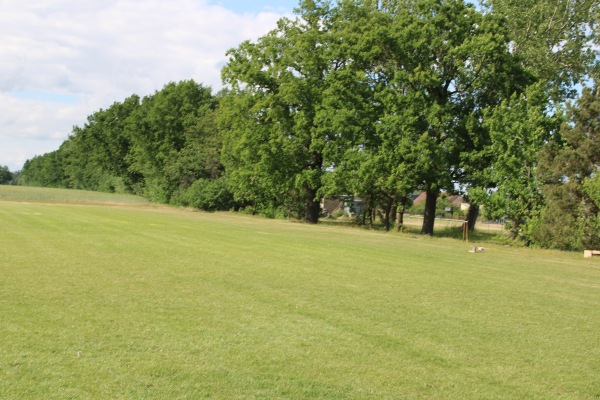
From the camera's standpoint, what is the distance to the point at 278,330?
28.2 feet

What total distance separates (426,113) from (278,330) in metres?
31.7

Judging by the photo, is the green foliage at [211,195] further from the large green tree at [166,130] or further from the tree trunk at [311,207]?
the tree trunk at [311,207]

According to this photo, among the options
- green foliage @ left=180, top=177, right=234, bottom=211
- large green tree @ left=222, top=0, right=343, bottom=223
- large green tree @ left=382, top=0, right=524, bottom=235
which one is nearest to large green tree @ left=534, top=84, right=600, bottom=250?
large green tree @ left=382, top=0, right=524, bottom=235

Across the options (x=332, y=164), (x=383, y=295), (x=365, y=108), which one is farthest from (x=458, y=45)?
(x=383, y=295)

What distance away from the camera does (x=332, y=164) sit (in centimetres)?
4472

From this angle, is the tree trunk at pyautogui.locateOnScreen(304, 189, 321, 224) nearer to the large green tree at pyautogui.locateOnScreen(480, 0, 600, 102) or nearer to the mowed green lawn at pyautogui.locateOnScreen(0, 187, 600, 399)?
the large green tree at pyautogui.locateOnScreen(480, 0, 600, 102)

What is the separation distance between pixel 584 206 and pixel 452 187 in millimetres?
10733

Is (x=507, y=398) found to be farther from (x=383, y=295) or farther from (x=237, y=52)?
(x=237, y=52)

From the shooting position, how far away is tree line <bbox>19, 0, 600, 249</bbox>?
3219 cm

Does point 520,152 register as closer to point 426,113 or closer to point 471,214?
point 426,113

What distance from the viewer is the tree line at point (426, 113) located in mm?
32188

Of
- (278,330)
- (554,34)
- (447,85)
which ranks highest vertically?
(554,34)

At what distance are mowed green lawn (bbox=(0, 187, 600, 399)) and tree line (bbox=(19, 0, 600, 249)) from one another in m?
16.3

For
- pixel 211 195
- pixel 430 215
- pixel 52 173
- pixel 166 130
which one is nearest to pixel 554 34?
pixel 430 215
